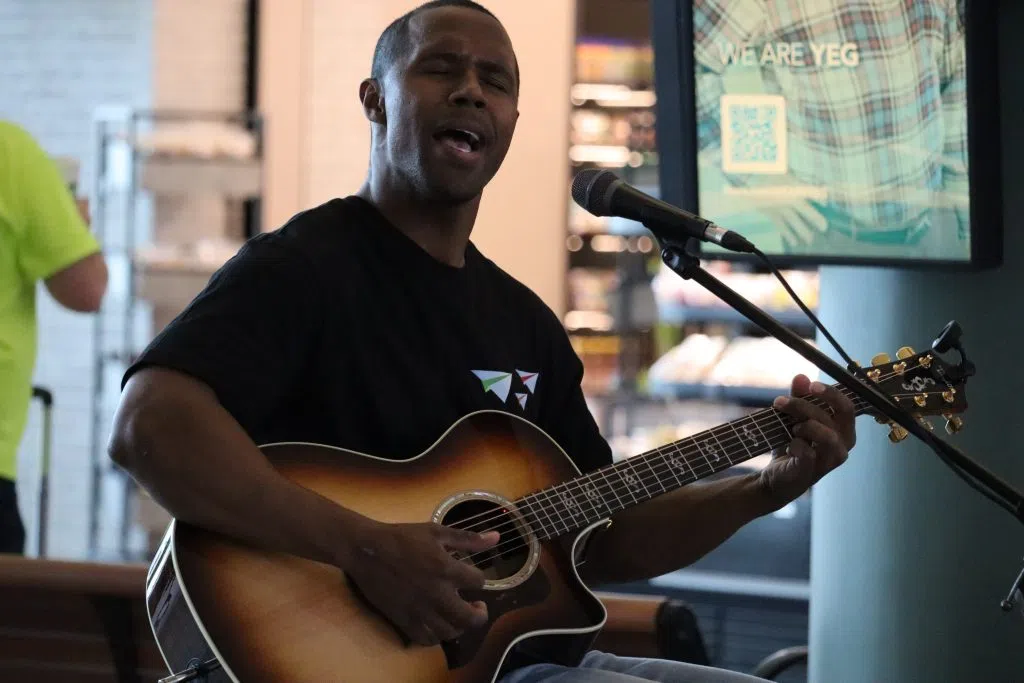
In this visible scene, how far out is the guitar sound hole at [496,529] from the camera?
65.4 inches

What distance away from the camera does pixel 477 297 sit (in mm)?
1869

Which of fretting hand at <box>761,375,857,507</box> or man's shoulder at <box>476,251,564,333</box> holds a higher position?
man's shoulder at <box>476,251,564,333</box>

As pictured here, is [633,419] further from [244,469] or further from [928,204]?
[244,469]

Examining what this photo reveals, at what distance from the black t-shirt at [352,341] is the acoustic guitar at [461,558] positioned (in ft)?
0.19

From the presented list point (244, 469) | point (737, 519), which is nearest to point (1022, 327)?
point (737, 519)

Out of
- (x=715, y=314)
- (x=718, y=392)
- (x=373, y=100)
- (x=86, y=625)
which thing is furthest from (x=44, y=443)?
(x=715, y=314)

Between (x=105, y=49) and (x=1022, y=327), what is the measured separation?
4767 millimetres

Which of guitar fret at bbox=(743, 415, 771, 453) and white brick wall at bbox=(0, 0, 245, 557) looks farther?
white brick wall at bbox=(0, 0, 245, 557)

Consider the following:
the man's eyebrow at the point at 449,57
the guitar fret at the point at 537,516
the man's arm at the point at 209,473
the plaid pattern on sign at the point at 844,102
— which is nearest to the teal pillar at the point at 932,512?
the plaid pattern on sign at the point at 844,102

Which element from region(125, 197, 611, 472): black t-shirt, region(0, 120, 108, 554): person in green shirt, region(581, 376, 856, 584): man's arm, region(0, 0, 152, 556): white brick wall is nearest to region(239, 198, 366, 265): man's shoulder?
region(125, 197, 611, 472): black t-shirt

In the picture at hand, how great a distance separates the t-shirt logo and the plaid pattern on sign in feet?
1.77

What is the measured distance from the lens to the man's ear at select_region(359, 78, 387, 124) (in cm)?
188

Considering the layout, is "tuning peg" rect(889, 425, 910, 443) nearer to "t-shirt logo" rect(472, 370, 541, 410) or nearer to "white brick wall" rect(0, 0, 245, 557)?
"t-shirt logo" rect(472, 370, 541, 410)

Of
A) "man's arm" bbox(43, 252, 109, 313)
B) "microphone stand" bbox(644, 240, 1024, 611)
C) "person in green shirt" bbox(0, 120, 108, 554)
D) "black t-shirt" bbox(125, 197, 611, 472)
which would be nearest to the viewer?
"microphone stand" bbox(644, 240, 1024, 611)
